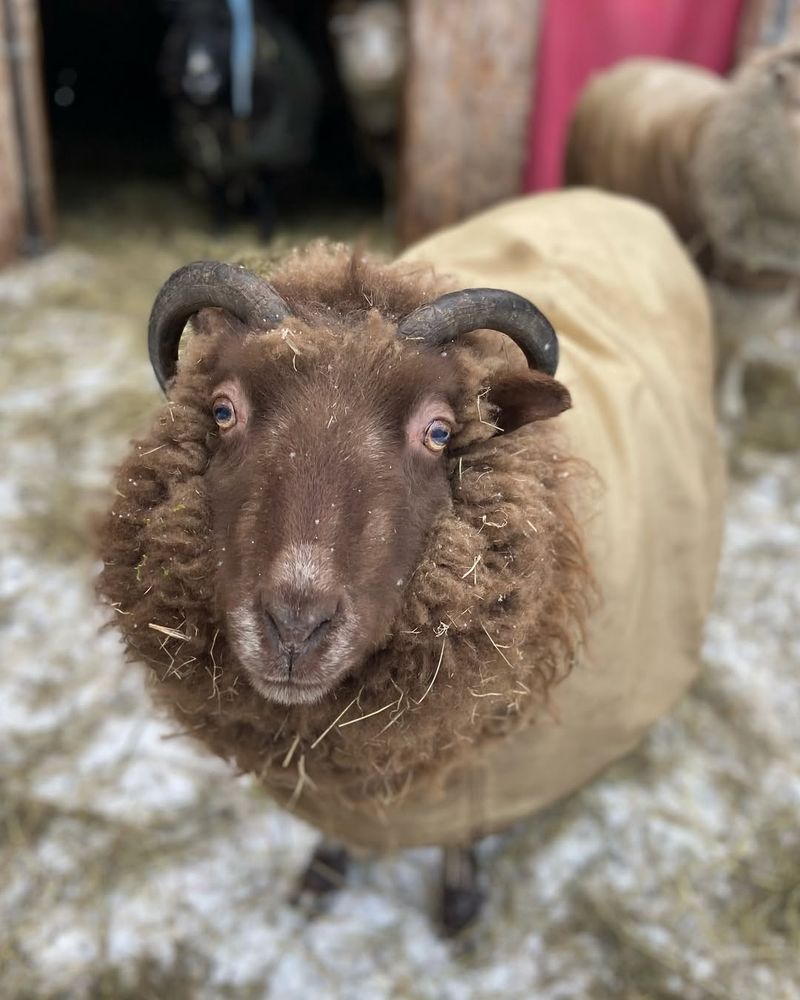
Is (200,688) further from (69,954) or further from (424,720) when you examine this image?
(69,954)

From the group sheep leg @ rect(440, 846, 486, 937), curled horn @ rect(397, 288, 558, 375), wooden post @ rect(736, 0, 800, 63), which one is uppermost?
wooden post @ rect(736, 0, 800, 63)

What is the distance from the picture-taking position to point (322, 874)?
2432 mm

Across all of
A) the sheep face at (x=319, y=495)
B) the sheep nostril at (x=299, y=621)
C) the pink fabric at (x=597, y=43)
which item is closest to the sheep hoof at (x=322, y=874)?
the sheep face at (x=319, y=495)

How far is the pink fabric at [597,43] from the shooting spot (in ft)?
18.9

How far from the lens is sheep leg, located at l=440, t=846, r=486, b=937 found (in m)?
2.35

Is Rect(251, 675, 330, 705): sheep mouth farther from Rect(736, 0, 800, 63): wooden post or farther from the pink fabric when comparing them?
Rect(736, 0, 800, 63): wooden post

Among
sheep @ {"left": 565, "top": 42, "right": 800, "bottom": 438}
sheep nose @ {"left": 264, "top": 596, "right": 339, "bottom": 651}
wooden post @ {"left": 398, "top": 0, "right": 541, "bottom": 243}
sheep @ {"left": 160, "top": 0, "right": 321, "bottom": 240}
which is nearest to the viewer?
sheep nose @ {"left": 264, "top": 596, "right": 339, "bottom": 651}

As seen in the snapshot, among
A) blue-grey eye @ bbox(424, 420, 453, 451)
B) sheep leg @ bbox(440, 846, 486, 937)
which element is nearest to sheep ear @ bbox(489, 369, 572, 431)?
blue-grey eye @ bbox(424, 420, 453, 451)

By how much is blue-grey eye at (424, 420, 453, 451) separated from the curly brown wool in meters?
0.04

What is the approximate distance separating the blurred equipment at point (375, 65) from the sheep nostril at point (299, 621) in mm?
6846

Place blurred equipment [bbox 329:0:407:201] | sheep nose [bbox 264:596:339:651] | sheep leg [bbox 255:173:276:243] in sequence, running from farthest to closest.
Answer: blurred equipment [bbox 329:0:407:201]
sheep leg [bbox 255:173:276:243]
sheep nose [bbox 264:596:339:651]

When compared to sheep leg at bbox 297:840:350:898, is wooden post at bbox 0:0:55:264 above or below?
above

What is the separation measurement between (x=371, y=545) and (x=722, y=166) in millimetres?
3718

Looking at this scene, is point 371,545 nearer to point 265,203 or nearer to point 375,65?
point 265,203
